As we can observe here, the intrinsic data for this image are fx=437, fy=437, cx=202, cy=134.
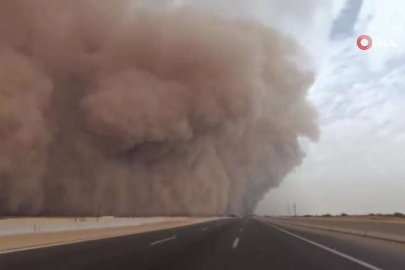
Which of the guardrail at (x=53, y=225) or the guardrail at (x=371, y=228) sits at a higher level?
the guardrail at (x=53, y=225)

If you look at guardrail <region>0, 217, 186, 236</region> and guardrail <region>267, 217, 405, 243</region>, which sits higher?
guardrail <region>0, 217, 186, 236</region>

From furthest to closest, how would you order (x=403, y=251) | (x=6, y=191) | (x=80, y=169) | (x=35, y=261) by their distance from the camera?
(x=80, y=169)
(x=6, y=191)
(x=403, y=251)
(x=35, y=261)

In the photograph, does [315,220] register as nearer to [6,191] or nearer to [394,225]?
[394,225]

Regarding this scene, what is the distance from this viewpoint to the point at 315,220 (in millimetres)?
28281

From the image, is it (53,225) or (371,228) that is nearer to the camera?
(53,225)

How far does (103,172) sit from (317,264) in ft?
126

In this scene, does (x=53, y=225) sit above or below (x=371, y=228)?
above

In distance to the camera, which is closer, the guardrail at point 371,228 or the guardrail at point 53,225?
the guardrail at point 53,225

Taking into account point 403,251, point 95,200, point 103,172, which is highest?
point 103,172

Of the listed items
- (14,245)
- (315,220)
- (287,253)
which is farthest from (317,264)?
(315,220)

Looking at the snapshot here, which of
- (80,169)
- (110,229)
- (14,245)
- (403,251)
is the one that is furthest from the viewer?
(80,169)

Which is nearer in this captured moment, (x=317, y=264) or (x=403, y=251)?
(x=317, y=264)

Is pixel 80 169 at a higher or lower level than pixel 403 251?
higher

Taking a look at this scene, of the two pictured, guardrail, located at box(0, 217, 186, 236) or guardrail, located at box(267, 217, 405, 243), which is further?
guardrail, located at box(267, 217, 405, 243)
